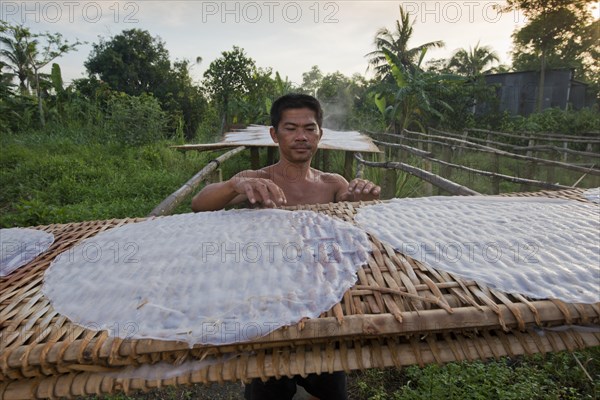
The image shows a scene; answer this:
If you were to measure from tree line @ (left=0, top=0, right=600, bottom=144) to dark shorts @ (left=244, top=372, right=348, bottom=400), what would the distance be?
8174 millimetres

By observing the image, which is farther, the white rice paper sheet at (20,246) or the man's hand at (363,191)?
the man's hand at (363,191)

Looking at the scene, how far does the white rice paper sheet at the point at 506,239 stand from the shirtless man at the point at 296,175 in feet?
1.67

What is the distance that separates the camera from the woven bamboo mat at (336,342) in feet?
2.00

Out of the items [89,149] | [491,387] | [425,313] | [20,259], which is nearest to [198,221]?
[20,259]

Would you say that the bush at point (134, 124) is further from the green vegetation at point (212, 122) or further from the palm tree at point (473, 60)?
the palm tree at point (473, 60)

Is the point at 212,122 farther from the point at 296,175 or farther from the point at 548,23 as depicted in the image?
the point at 548,23

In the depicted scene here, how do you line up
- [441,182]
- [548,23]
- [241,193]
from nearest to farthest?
[241,193]
[441,182]
[548,23]

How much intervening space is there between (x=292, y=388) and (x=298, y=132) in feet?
4.40

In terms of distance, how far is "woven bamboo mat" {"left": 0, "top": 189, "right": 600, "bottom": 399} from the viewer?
61cm

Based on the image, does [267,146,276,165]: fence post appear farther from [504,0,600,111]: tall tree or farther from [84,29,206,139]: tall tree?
[504,0,600,111]: tall tree

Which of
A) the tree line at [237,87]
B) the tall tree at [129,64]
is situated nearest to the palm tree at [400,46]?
the tree line at [237,87]

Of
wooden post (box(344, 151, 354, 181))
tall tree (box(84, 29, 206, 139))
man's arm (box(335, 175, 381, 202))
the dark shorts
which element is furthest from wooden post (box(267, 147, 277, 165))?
tall tree (box(84, 29, 206, 139))

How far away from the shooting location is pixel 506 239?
92 centimetres

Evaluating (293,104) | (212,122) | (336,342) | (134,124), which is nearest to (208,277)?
(336,342)
